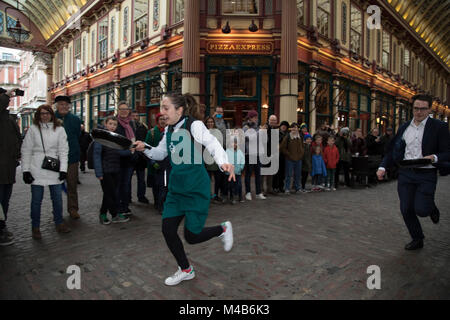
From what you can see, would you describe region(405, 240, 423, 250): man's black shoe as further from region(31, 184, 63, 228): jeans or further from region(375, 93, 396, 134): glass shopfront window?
region(375, 93, 396, 134): glass shopfront window

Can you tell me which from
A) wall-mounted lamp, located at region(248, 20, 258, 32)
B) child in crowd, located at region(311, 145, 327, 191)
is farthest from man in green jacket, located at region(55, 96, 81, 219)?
wall-mounted lamp, located at region(248, 20, 258, 32)

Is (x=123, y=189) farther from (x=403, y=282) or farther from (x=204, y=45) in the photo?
(x=204, y=45)

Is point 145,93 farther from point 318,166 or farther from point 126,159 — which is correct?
point 126,159

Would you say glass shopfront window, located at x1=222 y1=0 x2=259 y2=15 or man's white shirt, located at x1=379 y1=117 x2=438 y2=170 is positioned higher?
glass shopfront window, located at x1=222 y1=0 x2=259 y2=15

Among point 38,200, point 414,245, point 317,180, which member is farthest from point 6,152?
point 317,180

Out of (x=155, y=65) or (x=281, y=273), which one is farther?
(x=155, y=65)

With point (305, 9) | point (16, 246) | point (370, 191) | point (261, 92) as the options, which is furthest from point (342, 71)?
point (16, 246)

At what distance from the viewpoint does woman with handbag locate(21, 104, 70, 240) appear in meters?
4.71

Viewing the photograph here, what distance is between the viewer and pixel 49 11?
2642 centimetres

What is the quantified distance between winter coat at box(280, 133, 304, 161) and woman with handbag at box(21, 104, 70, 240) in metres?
5.65

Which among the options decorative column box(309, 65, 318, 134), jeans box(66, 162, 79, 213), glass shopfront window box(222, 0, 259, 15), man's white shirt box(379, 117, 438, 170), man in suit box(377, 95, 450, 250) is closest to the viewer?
man in suit box(377, 95, 450, 250)

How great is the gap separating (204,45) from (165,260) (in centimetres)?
1038

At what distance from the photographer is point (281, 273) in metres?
3.45

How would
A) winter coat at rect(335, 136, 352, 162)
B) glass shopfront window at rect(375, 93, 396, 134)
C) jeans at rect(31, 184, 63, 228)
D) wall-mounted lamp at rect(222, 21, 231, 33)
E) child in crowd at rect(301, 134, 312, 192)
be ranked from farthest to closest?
glass shopfront window at rect(375, 93, 396, 134), wall-mounted lamp at rect(222, 21, 231, 33), winter coat at rect(335, 136, 352, 162), child in crowd at rect(301, 134, 312, 192), jeans at rect(31, 184, 63, 228)
